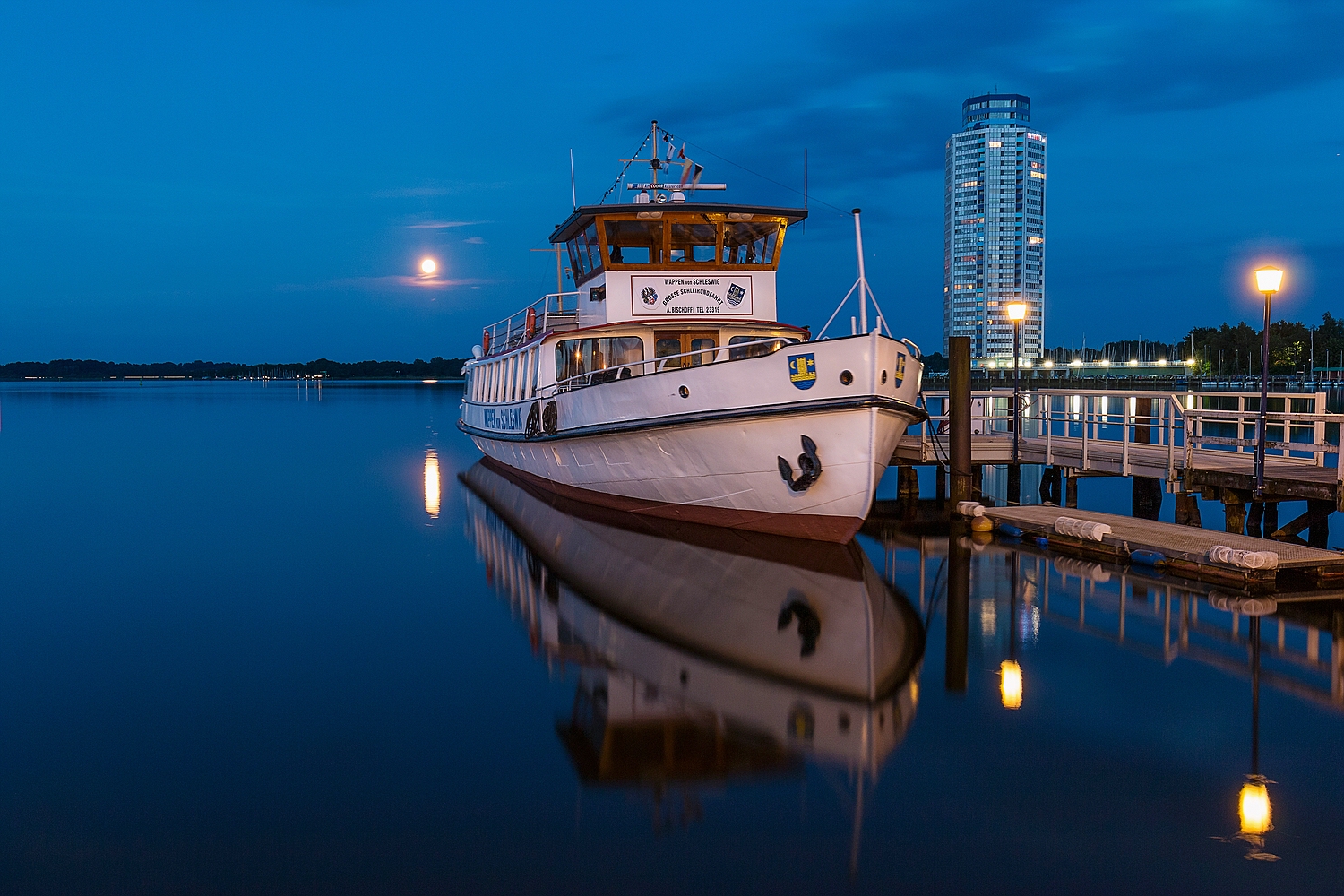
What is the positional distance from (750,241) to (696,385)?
512cm

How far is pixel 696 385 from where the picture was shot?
14.3 meters

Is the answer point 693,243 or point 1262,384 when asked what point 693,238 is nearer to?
point 693,243

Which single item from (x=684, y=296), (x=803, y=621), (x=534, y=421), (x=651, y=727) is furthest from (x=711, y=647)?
(x=534, y=421)

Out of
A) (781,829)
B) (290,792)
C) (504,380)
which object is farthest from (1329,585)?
(504,380)

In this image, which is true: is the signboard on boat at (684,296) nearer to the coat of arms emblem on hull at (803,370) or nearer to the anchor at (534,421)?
the anchor at (534,421)

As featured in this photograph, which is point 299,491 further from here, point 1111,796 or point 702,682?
point 1111,796

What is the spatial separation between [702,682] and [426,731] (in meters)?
2.41

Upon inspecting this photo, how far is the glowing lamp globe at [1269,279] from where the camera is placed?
41.9ft

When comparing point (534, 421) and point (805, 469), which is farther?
point (534, 421)

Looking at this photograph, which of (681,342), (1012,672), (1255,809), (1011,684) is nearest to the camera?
(1255,809)

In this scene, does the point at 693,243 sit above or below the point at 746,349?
above

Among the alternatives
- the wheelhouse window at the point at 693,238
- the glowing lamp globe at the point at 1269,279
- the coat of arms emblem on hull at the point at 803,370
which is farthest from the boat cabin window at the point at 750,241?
the glowing lamp globe at the point at 1269,279

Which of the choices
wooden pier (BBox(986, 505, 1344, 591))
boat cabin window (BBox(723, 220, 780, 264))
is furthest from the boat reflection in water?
boat cabin window (BBox(723, 220, 780, 264))

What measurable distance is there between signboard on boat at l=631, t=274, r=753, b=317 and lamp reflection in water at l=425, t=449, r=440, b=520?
6.29 m
